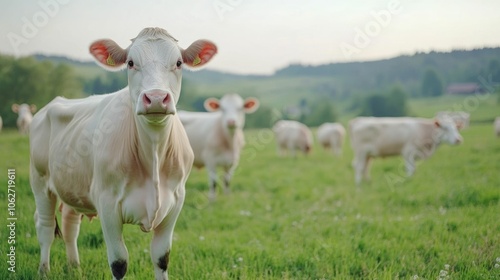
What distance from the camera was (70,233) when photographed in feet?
13.6

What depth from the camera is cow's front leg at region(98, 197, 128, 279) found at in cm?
301

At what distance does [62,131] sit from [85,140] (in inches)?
22.3

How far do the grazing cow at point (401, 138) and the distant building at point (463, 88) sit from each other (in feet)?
3.89

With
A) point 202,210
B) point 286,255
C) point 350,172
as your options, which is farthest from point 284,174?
point 286,255

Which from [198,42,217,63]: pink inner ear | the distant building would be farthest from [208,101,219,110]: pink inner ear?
the distant building

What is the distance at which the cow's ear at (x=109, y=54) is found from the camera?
117 inches

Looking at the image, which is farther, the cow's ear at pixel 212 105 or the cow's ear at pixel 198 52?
the cow's ear at pixel 212 105

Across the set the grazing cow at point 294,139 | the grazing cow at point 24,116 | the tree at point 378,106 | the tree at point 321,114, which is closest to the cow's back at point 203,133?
the grazing cow at point 24,116

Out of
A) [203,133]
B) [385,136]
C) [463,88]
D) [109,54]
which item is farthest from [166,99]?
[463,88]

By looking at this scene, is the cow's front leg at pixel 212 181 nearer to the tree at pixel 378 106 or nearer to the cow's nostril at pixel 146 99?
the cow's nostril at pixel 146 99

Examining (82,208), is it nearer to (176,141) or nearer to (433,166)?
(176,141)

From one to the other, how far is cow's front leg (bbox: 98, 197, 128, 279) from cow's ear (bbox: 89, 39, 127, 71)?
99cm

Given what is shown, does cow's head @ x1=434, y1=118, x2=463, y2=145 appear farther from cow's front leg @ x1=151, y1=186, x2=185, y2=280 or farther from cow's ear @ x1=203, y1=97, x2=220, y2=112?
cow's front leg @ x1=151, y1=186, x2=185, y2=280

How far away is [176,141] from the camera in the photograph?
3174 mm
